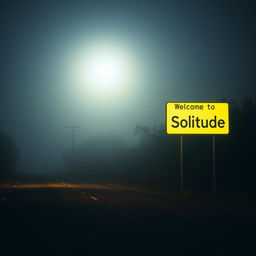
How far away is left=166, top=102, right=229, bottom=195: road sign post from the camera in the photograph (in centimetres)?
3466

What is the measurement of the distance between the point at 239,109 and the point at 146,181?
50.1 ft

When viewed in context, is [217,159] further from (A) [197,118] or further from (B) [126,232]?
(B) [126,232]

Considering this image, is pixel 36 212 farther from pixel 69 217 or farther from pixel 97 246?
pixel 97 246

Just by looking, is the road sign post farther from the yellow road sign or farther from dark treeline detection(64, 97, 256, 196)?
dark treeline detection(64, 97, 256, 196)

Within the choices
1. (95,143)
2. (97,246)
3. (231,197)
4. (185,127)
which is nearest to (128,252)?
(97,246)

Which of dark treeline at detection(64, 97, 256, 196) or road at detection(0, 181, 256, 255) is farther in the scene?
dark treeline at detection(64, 97, 256, 196)

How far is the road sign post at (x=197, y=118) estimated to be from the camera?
34.7m

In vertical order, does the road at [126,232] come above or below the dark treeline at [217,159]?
below

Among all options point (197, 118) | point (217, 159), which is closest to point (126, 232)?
point (197, 118)

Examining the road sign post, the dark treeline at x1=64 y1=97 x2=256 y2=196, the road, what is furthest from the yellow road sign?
the road

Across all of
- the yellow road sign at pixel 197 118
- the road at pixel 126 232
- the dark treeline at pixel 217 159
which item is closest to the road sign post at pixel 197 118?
the yellow road sign at pixel 197 118

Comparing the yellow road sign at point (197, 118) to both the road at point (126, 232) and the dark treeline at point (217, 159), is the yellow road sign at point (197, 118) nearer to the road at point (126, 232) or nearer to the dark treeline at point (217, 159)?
the dark treeline at point (217, 159)

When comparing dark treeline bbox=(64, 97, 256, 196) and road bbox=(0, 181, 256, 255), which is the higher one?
dark treeline bbox=(64, 97, 256, 196)

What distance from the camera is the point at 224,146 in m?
39.7
